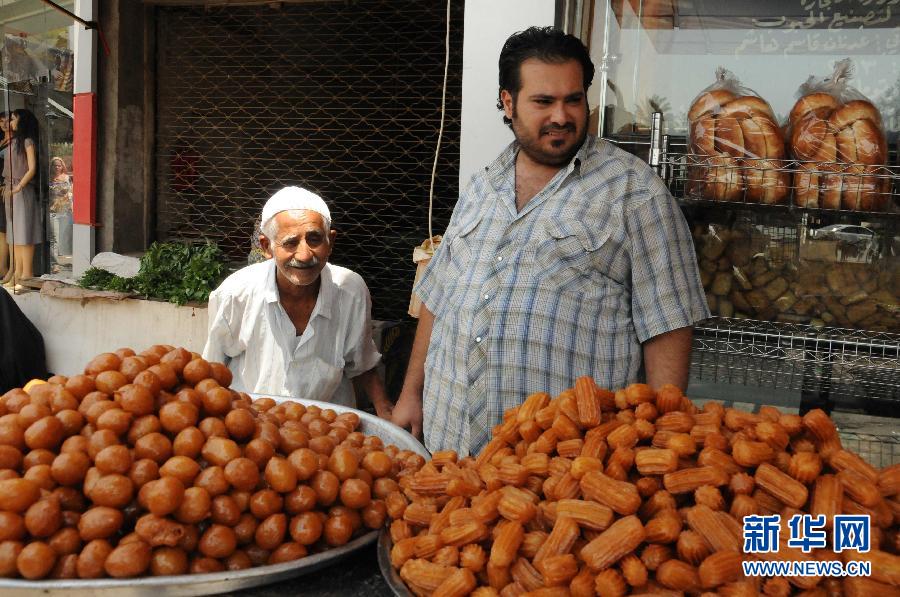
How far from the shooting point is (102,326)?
5.42 m

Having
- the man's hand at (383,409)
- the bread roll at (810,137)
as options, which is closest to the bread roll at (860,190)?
the bread roll at (810,137)

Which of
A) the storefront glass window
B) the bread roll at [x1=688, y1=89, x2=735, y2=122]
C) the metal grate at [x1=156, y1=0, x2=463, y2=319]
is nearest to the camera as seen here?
the bread roll at [x1=688, y1=89, x2=735, y2=122]

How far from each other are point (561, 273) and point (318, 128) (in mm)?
4113

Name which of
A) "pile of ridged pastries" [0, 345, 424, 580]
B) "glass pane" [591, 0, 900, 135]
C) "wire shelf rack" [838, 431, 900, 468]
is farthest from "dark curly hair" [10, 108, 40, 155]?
"wire shelf rack" [838, 431, 900, 468]

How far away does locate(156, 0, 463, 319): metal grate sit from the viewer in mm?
5887

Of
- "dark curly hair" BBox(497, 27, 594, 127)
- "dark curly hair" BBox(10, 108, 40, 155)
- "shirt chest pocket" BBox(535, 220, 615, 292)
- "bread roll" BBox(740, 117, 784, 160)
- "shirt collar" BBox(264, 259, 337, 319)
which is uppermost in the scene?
"dark curly hair" BBox(10, 108, 40, 155)

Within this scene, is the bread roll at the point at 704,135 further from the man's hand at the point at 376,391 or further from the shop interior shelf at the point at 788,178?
the man's hand at the point at 376,391

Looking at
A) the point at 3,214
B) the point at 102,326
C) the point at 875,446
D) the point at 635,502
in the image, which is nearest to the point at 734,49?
the point at 875,446

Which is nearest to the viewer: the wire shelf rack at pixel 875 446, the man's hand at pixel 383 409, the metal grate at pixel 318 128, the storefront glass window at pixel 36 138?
the wire shelf rack at pixel 875 446

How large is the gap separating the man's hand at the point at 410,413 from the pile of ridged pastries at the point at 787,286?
133 centimetres

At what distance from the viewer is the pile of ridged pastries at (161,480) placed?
1.41 meters

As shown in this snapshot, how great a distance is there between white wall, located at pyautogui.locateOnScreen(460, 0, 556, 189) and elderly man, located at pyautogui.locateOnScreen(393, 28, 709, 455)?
1.03 m

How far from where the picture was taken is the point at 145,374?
1.63 metres

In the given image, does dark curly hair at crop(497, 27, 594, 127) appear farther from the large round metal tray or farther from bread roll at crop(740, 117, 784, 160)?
the large round metal tray
